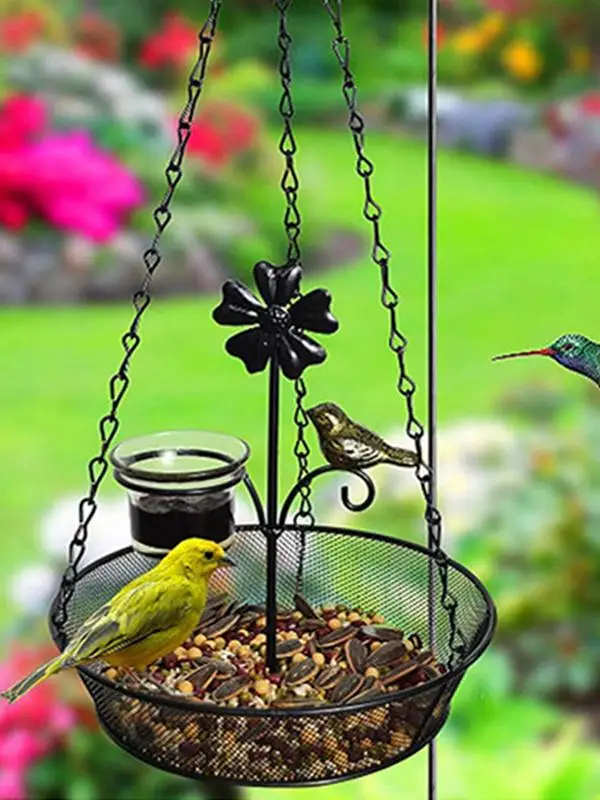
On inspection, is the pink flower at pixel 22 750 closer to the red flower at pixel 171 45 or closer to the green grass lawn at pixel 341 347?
the green grass lawn at pixel 341 347

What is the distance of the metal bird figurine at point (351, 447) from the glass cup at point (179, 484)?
3.3 inches

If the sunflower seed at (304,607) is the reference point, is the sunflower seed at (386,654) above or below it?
above

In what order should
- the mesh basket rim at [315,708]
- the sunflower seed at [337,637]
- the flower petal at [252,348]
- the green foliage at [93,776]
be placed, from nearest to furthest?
the mesh basket rim at [315,708], the flower petal at [252,348], the sunflower seed at [337,637], the green foliage at [93,776]

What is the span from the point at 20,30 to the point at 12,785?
158 cm

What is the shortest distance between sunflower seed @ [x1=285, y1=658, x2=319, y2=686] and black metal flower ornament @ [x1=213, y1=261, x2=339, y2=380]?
0.22 m

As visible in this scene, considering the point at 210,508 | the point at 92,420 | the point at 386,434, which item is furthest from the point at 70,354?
the point at 210,508

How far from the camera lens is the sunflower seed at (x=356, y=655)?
3.54 ft

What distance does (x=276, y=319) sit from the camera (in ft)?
3.36

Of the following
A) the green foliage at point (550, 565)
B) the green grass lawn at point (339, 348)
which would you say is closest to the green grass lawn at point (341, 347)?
the green grass lawn at point (339, 348)

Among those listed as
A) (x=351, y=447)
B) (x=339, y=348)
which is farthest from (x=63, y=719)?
(x=351, y=447)

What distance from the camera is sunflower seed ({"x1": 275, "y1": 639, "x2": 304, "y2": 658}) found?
110 cm

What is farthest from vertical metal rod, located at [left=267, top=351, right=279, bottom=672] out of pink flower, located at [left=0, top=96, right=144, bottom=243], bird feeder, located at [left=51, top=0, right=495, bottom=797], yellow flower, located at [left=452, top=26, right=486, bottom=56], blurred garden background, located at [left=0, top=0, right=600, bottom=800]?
yellow flower, located at [left=452, top=26, right=486, bottom=56]

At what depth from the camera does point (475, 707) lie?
244 cm

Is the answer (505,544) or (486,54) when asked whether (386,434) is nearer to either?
(505,544)
